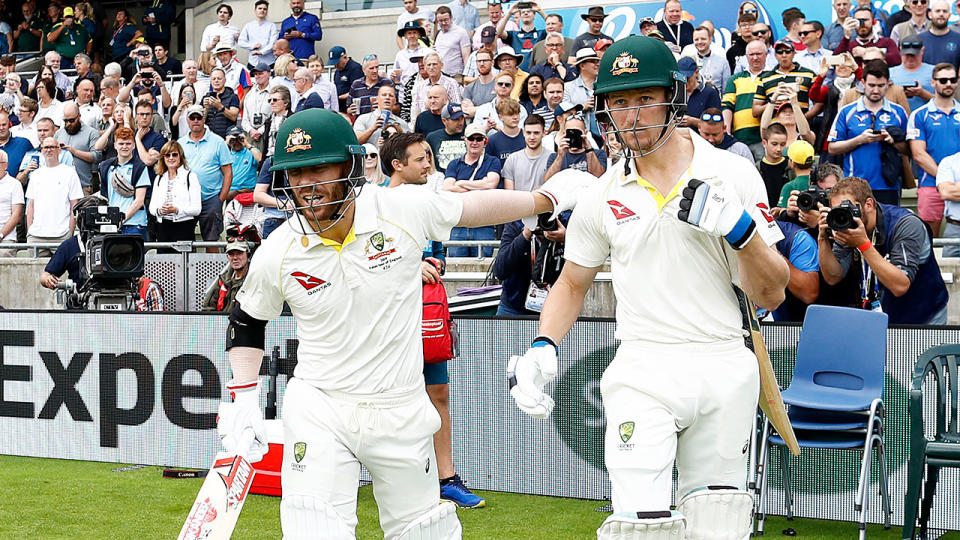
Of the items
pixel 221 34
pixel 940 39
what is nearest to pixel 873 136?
pixel 940 39

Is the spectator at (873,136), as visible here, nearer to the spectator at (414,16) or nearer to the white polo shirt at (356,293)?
the white polo shirt at (356,293)

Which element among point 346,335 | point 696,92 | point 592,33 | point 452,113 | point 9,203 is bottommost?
point 9,203

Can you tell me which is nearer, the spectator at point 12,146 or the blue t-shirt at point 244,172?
the blue t-shirt at point 244,172

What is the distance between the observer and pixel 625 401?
421cm

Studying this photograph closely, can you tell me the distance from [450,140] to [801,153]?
4355 mm

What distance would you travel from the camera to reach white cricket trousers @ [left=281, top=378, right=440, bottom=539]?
438 centimetres

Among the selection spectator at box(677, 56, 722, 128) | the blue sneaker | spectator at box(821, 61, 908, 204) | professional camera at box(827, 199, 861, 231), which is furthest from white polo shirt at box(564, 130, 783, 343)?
spectator at box(677, 56, 722, 128)

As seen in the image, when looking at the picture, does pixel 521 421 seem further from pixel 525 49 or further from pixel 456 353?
pixel 525 49

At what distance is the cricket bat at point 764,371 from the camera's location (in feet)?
14.2

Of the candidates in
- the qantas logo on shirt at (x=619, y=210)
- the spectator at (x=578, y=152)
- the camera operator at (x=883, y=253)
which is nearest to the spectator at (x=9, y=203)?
the spectator at (x=578, y=152)

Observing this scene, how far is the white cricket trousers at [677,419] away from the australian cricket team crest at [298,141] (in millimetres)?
1409

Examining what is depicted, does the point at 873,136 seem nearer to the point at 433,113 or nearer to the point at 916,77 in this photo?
the point at 916,77

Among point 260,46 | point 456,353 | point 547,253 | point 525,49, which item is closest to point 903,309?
point 547,253

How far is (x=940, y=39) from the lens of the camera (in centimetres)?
1223
